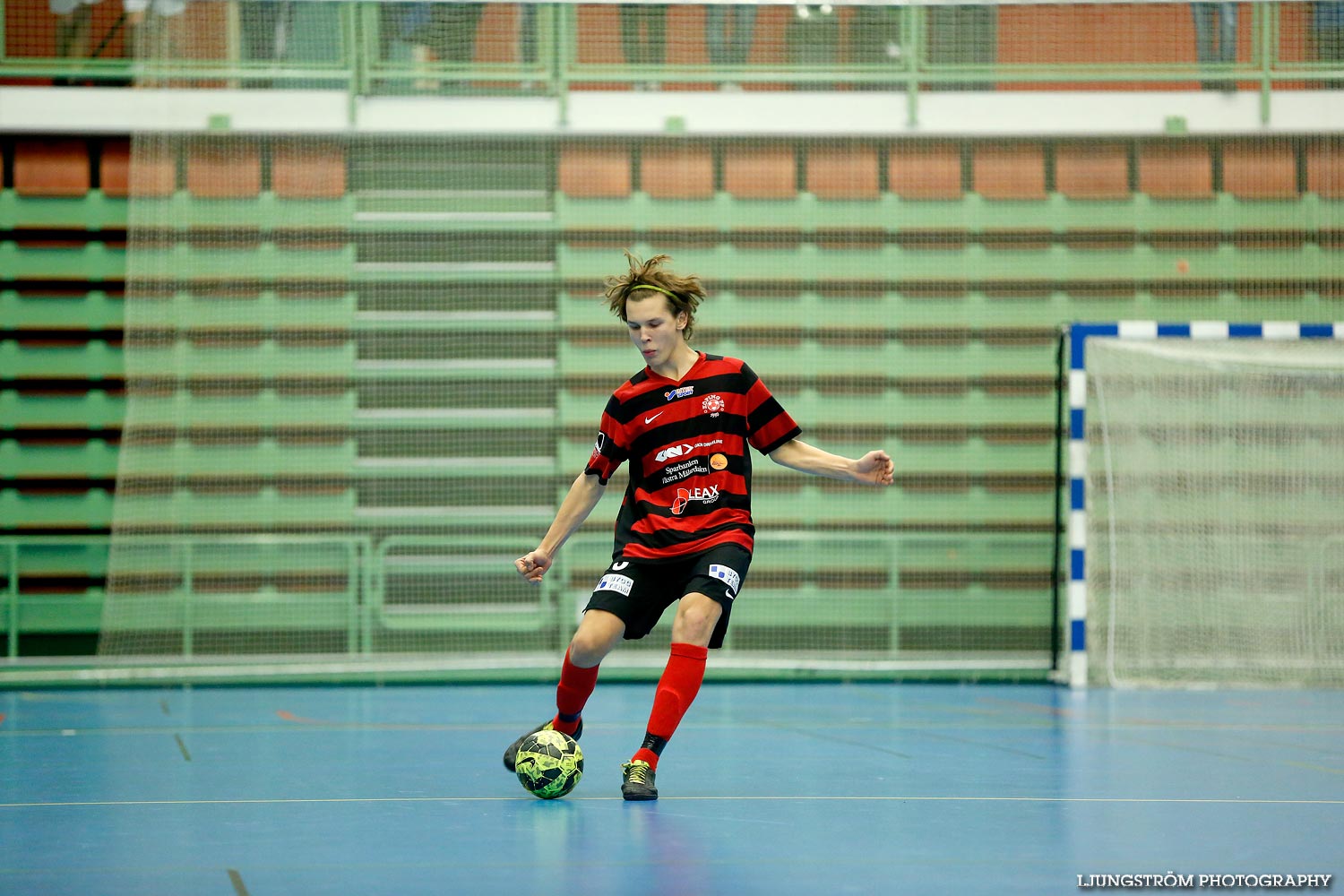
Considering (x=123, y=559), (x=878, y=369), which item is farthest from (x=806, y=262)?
(x=123, y=559)

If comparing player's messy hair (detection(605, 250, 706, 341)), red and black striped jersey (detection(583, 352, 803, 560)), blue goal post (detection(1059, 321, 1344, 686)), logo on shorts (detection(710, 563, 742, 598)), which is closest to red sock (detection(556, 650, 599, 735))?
red and black striped jersey (detection(583, 352, 803, 560))

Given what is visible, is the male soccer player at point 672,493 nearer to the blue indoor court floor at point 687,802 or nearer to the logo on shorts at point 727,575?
the logo on shorts at point 727,575

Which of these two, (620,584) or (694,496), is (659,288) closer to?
(694,496)

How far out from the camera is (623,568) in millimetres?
4359

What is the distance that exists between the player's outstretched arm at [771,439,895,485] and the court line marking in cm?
101

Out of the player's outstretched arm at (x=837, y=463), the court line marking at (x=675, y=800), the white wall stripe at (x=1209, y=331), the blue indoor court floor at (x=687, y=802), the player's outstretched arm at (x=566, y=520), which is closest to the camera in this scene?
the blue indoor court floor at (x=687, y=802)

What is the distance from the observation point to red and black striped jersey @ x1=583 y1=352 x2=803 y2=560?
14.3 ft

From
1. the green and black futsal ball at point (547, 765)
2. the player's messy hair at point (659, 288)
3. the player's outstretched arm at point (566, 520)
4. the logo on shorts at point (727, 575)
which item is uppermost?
the player's messy hair at point (659, 288)


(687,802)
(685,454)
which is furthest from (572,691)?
(685,454)

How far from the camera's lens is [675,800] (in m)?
4.19

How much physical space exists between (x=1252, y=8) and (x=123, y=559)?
848 cm

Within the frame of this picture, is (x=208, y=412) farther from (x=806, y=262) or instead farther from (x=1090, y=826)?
(x=1090, y=826)

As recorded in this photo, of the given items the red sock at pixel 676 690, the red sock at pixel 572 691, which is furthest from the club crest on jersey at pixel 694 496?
the red sock at pixel 572 691

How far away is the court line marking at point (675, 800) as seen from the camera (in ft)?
13.6
